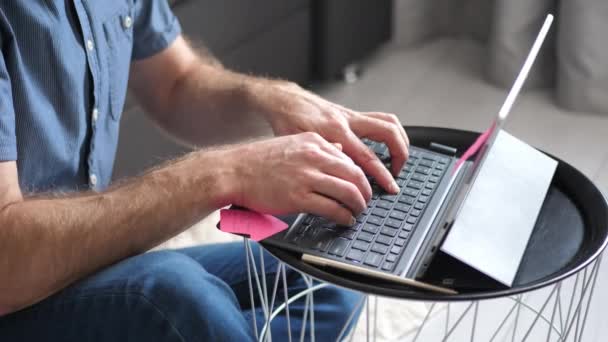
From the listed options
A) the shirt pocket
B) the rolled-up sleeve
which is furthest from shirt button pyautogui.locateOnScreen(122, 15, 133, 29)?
Answer: the rolled-up sleeve

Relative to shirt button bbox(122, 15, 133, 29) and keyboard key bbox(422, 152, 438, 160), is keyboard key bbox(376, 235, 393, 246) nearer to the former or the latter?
keyboard key bbox(422, 152, 438, 160)

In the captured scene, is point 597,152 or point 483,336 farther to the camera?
point 597,152

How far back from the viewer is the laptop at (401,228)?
0.79 metres

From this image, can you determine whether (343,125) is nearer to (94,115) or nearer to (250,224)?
(250,224)

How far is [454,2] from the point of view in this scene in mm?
2543

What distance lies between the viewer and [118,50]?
107 cm

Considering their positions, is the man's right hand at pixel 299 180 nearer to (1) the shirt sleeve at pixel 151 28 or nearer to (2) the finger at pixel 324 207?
(2) the finger at pixel 324 207

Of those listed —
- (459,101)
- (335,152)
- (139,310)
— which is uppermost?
(459,101)

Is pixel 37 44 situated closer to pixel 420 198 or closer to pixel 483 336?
pixel 420 198

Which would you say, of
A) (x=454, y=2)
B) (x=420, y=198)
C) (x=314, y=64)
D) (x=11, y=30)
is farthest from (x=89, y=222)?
(x=454, y=2)

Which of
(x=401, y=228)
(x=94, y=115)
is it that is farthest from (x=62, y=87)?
(x=401, y=228)

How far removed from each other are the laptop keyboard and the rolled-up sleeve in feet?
0.93

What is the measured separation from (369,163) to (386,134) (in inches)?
2.3

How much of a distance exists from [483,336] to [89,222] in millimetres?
814
